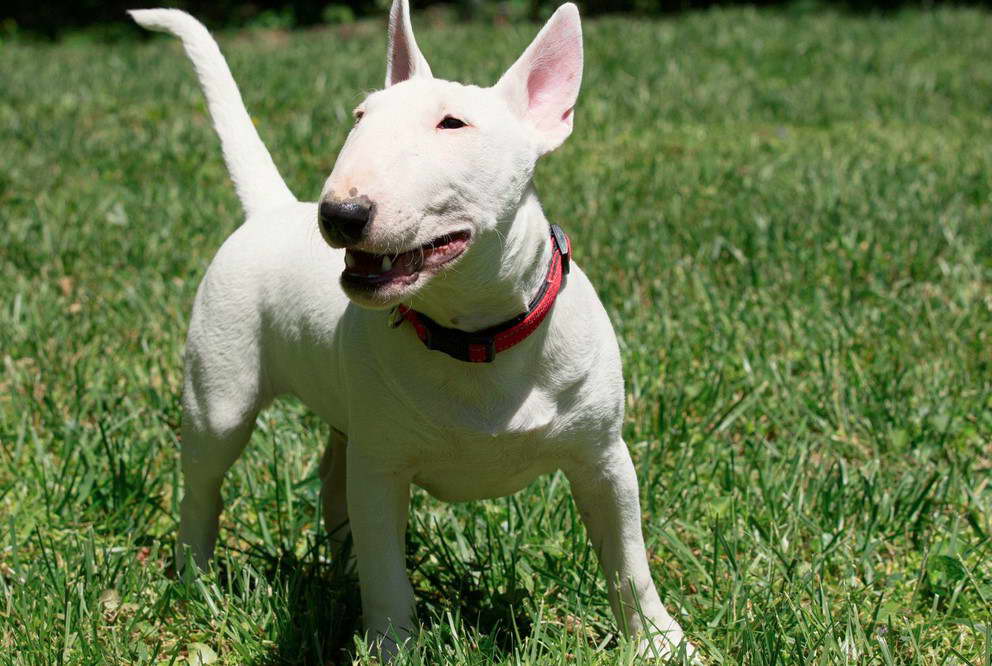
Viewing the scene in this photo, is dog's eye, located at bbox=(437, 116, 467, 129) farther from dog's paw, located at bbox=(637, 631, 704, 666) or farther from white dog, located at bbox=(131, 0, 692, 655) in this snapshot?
dog's paw, located at bbox=(637, 631, 704, 666)

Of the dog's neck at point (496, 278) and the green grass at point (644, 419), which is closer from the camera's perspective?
the dog's neck at point (496, 278)

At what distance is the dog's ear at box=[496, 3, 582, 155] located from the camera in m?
2.47

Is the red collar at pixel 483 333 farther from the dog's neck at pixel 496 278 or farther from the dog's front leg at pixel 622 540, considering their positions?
the dog's front leg at pixel 622 540

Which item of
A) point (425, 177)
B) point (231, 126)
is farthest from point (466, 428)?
point (231, 126)

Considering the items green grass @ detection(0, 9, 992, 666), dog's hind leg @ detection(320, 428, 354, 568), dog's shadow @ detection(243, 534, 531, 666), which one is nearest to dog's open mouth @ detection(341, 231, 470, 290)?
green grass @ detection(0, 9, 992, 666)

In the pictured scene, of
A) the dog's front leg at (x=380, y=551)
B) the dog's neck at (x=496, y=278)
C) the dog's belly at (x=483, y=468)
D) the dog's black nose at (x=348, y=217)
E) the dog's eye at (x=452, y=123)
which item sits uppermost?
the dog's eye at (x=452, y=123)

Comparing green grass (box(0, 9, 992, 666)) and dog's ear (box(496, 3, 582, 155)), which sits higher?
dog's ear (box(496, 3, 582, 155))

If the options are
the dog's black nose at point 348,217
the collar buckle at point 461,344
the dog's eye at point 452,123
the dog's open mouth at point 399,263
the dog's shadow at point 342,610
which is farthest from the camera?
the dog's shadow at point 342,610

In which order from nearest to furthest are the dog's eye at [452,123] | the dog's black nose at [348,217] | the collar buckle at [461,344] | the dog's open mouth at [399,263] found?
the dog's black nose at [348,217], the dog's open mouth at [399,263], the dog's eye at [452,123], the collar buckle at [461,344]

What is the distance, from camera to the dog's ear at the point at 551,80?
8.10 feet

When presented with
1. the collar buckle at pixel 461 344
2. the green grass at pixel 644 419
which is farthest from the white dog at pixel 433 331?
the green grass at pixel 644 419

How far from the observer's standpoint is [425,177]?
2.09m

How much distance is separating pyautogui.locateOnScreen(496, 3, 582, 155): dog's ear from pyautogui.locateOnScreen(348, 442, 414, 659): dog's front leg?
79 cm

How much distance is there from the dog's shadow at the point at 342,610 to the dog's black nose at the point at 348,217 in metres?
1.12
